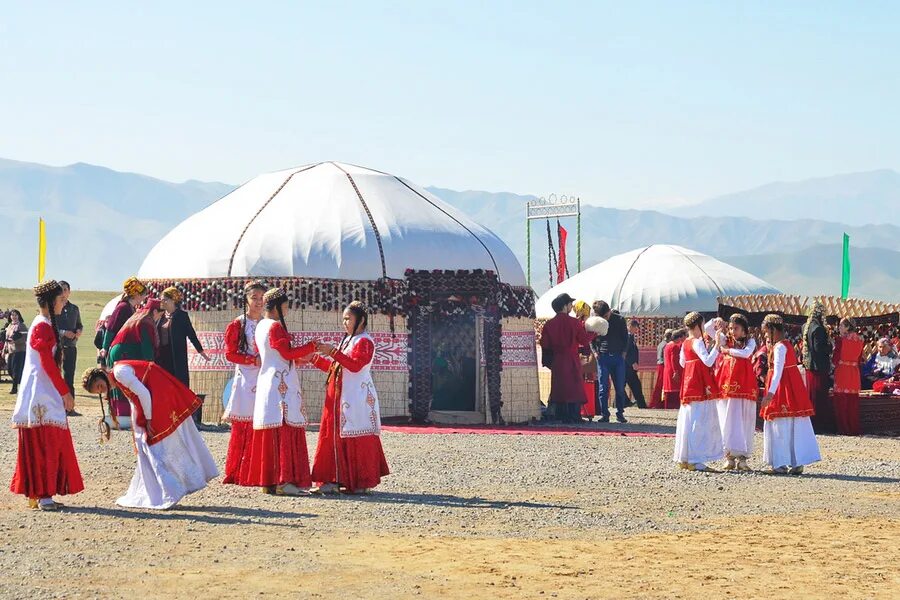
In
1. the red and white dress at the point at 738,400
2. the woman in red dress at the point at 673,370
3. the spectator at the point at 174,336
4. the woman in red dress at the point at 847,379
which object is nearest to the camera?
the red and white dress at the point at 738,400

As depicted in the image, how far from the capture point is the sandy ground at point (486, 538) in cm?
703

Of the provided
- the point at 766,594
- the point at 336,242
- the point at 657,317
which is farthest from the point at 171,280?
the point at 766,594

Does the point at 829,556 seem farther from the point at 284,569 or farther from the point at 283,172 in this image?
the point at 283,172

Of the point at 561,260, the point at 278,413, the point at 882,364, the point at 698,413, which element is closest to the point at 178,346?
the point at 278,413

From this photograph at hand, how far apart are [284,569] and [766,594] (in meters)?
2.29

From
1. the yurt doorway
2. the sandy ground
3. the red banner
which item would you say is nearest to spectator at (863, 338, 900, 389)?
the yurt doorway

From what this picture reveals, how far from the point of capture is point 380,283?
17141 mm

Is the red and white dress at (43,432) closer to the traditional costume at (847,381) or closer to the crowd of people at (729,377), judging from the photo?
the crowd of people at (729,377)

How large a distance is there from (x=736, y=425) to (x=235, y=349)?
13.6 feet

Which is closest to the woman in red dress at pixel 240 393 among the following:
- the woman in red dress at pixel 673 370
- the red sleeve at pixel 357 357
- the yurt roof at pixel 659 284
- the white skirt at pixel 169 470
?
the red sleeve at pixel 357 357

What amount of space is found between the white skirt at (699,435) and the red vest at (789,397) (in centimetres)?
42

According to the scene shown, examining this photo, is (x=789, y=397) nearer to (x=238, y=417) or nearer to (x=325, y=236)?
(x=238, y=417)

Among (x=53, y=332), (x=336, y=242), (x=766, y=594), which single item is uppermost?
(x=336, y=242)

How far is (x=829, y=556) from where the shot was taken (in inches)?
315
